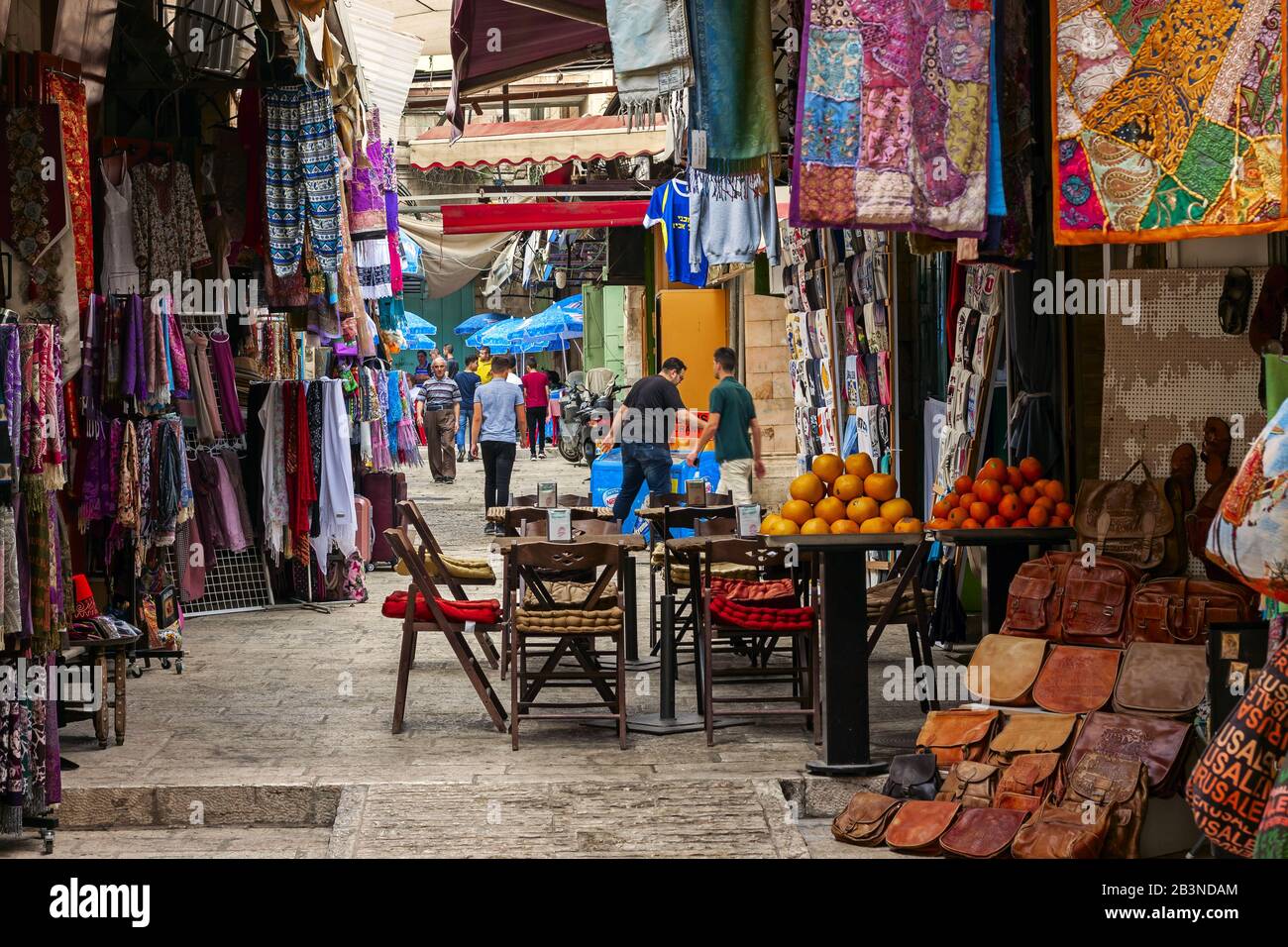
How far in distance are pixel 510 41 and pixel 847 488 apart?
440 centimetres

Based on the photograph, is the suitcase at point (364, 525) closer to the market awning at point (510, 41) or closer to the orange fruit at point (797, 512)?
the market awning at point (510, 41)

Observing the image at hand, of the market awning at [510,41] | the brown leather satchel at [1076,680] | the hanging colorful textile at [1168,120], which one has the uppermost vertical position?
the market awning at [510,41]

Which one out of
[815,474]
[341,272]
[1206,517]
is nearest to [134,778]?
[815,474]

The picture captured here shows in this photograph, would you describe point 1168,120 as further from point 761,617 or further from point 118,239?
point 118,239

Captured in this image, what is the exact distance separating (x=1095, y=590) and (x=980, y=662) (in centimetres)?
53

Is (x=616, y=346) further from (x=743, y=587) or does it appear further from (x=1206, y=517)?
(x=1206, y=517)

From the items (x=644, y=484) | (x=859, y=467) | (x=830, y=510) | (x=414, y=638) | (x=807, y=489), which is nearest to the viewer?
(x=830, y=510)

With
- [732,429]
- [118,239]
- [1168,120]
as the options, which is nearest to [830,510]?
[1168,120]

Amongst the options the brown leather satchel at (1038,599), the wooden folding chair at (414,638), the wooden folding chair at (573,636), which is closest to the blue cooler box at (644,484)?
the wooden folding chair at (573,636)

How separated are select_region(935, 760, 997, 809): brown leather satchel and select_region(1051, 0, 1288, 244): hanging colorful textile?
6.41 ft

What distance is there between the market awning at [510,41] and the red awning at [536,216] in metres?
9.22

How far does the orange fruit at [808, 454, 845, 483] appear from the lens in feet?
23.2

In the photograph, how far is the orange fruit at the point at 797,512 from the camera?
679 cm

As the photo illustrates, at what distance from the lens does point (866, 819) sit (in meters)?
5.93
